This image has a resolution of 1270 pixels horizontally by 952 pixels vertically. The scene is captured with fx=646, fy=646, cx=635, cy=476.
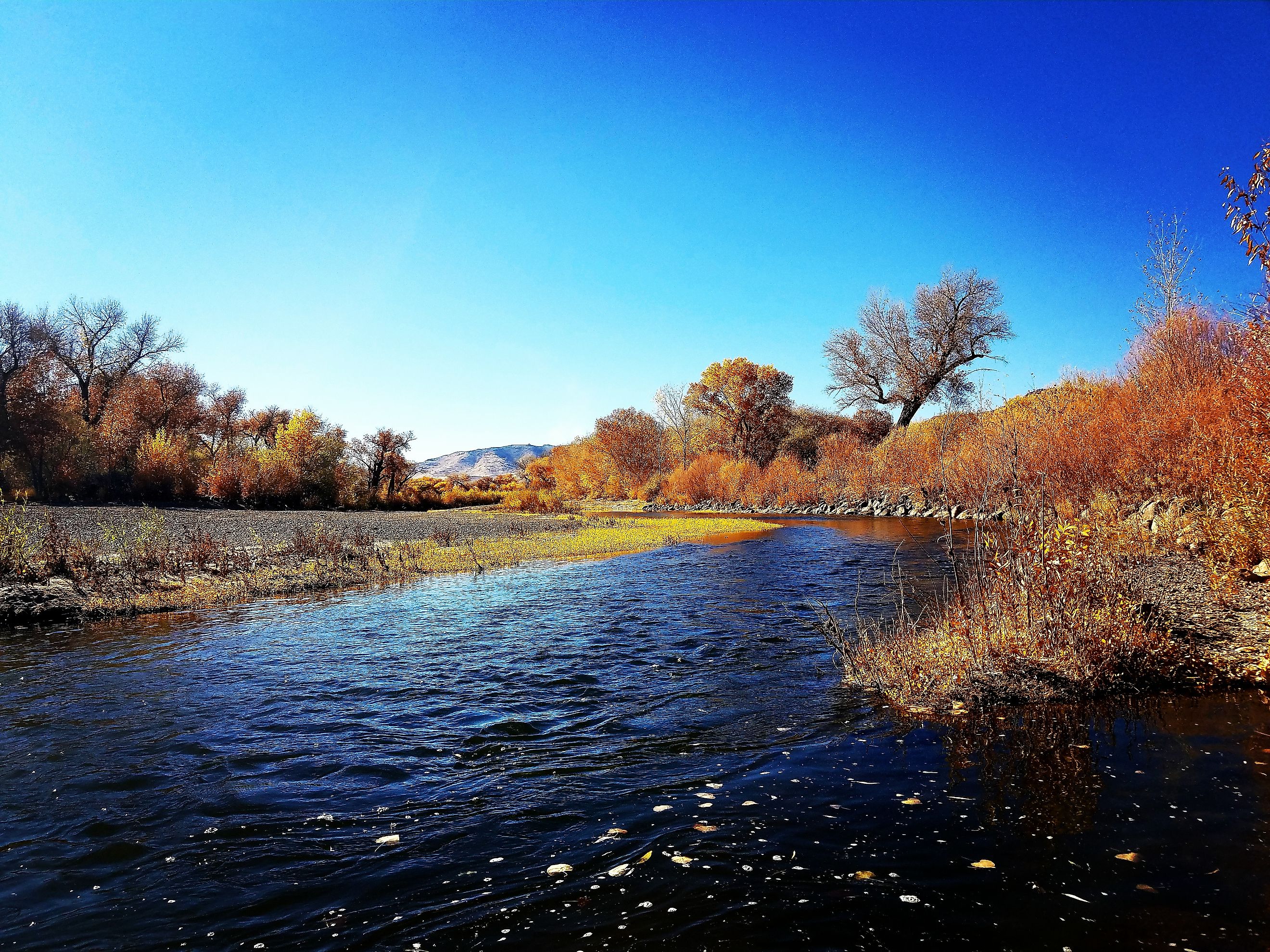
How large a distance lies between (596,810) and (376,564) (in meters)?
14.6

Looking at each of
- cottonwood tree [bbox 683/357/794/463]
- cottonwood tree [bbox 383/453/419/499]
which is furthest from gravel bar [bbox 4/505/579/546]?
cottonwood tree [bbox 683/357/794/463]

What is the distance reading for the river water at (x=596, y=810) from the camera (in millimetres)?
3820

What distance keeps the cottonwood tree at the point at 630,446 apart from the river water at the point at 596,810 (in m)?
55.9

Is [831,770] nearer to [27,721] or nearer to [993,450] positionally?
[993,450]

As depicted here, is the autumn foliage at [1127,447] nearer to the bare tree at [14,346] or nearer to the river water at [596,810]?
the river water at [596,810]

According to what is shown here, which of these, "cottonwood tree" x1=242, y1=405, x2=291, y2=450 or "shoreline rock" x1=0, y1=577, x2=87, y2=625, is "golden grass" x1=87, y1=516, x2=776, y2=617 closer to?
"shoreline rock" x1=0, y1=577, x2=87, y2=625

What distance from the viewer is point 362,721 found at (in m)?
7.29

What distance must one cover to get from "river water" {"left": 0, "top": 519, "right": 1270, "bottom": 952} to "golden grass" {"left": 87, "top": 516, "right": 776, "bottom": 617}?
11.9ft

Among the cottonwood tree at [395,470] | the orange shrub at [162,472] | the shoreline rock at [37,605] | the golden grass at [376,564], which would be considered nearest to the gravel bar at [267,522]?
the golden grass at [376,564]

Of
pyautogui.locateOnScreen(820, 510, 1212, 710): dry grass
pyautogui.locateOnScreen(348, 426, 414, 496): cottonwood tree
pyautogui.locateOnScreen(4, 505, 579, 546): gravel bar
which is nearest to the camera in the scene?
pyautogui.locateOnScreen(820, 510, 1212, 710): dry grass

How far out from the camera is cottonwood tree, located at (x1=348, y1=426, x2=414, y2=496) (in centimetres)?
5028

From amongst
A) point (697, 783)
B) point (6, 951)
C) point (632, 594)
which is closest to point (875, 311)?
point (632, 594)

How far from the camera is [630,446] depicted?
66.1 meters

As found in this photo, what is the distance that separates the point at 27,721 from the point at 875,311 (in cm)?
5488
